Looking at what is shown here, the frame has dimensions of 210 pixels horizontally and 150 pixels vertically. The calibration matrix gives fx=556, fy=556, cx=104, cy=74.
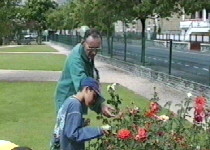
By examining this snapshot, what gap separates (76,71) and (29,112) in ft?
22.8

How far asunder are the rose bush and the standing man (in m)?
0.26

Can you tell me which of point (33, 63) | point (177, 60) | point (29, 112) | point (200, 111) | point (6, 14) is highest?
point (6, 14)

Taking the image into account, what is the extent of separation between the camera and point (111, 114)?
4.71m

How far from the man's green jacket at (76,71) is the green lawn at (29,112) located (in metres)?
3.20

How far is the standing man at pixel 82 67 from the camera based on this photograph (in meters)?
4.53

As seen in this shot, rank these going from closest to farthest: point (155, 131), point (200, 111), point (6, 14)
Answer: point (155, 131), point (200, 111), point (6, 14)

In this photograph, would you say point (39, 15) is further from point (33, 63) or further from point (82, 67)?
point (82, 67)

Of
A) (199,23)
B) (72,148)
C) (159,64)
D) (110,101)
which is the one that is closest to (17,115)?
(110,101)

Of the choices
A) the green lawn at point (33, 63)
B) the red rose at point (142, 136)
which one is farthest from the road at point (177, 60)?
the red rose at point (142, 136)

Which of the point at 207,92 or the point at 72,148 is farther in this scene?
the point at 207,92

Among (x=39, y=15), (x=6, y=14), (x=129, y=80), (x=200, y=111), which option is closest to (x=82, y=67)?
(x=200, y=111)

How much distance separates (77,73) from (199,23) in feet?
218

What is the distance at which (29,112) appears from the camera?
1148 centimetres

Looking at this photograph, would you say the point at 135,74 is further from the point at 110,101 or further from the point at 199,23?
the point at 199,23
